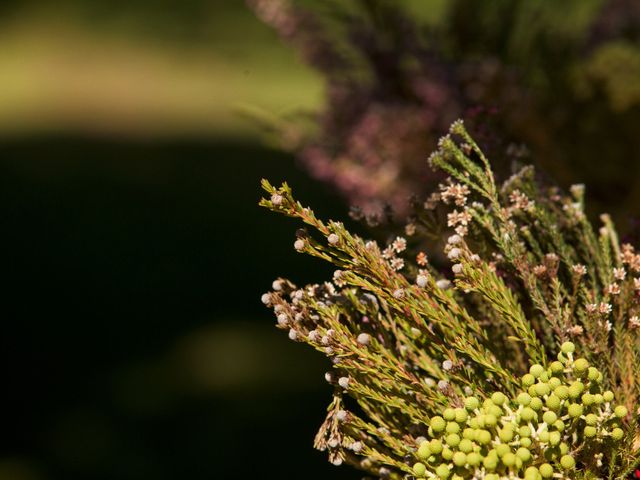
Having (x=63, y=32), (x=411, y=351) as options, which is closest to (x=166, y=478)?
(x=411, y=351)

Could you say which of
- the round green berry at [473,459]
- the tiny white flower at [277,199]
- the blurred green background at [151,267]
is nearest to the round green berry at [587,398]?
the round green berry at [473,459]

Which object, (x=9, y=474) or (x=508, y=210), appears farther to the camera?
(x=9, y=474)

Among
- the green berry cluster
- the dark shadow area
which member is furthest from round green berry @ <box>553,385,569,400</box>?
the dark shadow area

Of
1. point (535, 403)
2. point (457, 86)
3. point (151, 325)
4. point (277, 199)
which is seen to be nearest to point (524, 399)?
point (535, 403)

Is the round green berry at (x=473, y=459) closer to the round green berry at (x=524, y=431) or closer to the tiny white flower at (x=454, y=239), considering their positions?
the round green berry at (x=524, y=431)

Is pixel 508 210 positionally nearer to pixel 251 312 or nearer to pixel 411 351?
pixel 411 351
